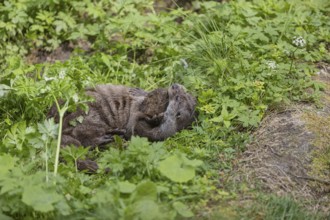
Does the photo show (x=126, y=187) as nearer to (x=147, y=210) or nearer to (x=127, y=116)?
(x=147, y=210)

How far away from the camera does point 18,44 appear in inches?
285

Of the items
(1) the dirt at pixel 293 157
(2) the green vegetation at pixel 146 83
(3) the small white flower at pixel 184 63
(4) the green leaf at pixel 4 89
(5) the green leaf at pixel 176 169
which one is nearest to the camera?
(2) the green vegetation at pixel 146 83

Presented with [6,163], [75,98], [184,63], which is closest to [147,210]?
[6,163]

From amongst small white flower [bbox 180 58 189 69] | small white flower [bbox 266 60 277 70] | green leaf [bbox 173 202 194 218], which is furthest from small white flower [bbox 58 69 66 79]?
green leaf [bbox 173 202 194 218]

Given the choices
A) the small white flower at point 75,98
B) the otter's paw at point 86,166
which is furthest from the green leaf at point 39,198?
the small white flower at point 75,98

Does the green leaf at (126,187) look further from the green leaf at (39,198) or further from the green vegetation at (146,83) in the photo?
the green leaf at (39,198)

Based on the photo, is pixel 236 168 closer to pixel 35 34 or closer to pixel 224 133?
pixel 224 133

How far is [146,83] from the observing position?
20.6 feet

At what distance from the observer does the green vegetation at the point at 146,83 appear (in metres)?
3.69

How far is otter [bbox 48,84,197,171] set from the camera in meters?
5.15

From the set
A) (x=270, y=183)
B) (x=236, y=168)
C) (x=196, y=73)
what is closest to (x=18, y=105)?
(x=196, y=73)

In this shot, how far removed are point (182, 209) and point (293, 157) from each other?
4.42 feet

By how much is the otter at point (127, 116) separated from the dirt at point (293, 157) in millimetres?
814

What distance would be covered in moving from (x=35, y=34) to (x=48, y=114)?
2.38 meters
